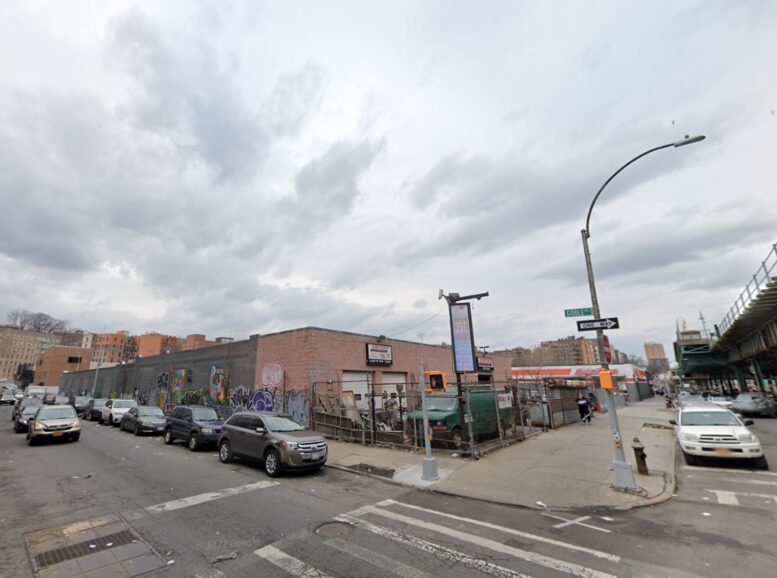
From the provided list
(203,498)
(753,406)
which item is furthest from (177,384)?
(753,406)

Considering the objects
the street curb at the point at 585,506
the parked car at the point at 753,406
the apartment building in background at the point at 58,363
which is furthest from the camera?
the apartment building in background at the point at 58,363

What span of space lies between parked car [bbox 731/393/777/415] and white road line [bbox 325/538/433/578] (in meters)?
32.8

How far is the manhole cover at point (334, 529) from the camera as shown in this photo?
6.19 metres

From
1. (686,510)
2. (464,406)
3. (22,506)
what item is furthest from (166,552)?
(464,406)

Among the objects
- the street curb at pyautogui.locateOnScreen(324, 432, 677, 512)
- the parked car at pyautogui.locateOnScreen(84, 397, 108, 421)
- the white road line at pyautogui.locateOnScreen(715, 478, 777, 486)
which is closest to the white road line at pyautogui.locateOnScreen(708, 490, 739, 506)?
the street curb at pyautogui.locateOnScreen(324, 432, 677, 512)

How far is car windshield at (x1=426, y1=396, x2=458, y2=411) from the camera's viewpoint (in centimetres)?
1418

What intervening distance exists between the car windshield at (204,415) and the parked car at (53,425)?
5203 mm

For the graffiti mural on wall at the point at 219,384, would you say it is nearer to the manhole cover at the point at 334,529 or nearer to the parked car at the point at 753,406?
the manhole cover at the point at 334,529

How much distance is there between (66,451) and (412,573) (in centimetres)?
1502

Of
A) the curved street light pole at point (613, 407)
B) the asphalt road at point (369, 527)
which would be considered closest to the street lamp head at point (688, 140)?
the curved street light pole at point (613, 407)

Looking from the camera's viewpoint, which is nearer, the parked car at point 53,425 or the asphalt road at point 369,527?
the asphalt road at point 369,527

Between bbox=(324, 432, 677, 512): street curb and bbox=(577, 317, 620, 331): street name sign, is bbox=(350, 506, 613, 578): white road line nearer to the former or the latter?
bbox=(324, 432, 677, 512): street curb

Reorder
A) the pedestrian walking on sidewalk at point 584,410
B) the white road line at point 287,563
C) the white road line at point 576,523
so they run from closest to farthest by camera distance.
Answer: the white road line at point 287,563
the white road line at point 576,523
the pedestrian walking on sidewalk at point 584,410

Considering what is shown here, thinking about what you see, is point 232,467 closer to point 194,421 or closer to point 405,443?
point 194,421
